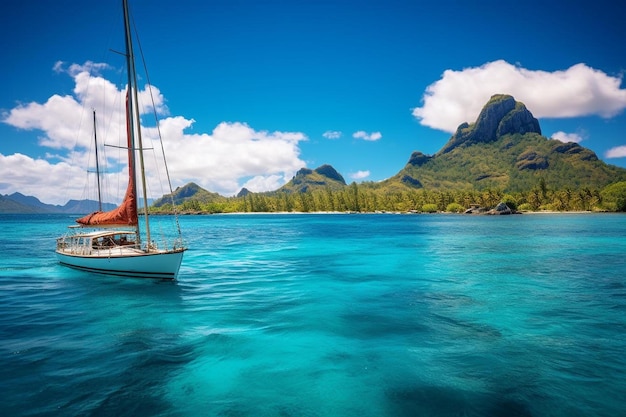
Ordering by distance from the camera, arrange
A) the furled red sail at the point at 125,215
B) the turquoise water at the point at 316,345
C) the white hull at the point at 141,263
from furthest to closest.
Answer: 1. the furled red sail at the point at 125,215
2. the white hull at the point at 141,263
3. the turquoise water at the point at 316,345

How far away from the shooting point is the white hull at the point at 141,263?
2666cm

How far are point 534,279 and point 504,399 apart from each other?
23.9m

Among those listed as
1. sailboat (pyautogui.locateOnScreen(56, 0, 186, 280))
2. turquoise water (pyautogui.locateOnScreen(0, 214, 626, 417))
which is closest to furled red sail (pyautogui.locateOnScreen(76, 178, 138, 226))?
sailboat (pyautogui.locateOnScreen(56, 0, 186, 280))

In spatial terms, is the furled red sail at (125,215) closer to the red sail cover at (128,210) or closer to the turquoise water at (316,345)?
the red sail cover at (128,210)

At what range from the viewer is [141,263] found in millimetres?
27016

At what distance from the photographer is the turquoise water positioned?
11.1 m

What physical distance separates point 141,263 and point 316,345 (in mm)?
17707

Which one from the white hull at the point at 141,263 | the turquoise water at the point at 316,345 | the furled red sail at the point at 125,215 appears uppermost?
the furled red sail at the point at 125,215

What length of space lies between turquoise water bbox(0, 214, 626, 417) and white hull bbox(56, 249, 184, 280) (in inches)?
50.9

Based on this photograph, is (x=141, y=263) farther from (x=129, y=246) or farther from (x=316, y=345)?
(x=316, y=345)

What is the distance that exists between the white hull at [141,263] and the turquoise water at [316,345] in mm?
1294

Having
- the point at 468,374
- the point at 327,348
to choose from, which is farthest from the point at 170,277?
the point at 468,374

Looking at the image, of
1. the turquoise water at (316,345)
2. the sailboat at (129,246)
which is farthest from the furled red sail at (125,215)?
the turquoise water at (316,345)

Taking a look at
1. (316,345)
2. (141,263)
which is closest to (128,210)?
(141,263)
